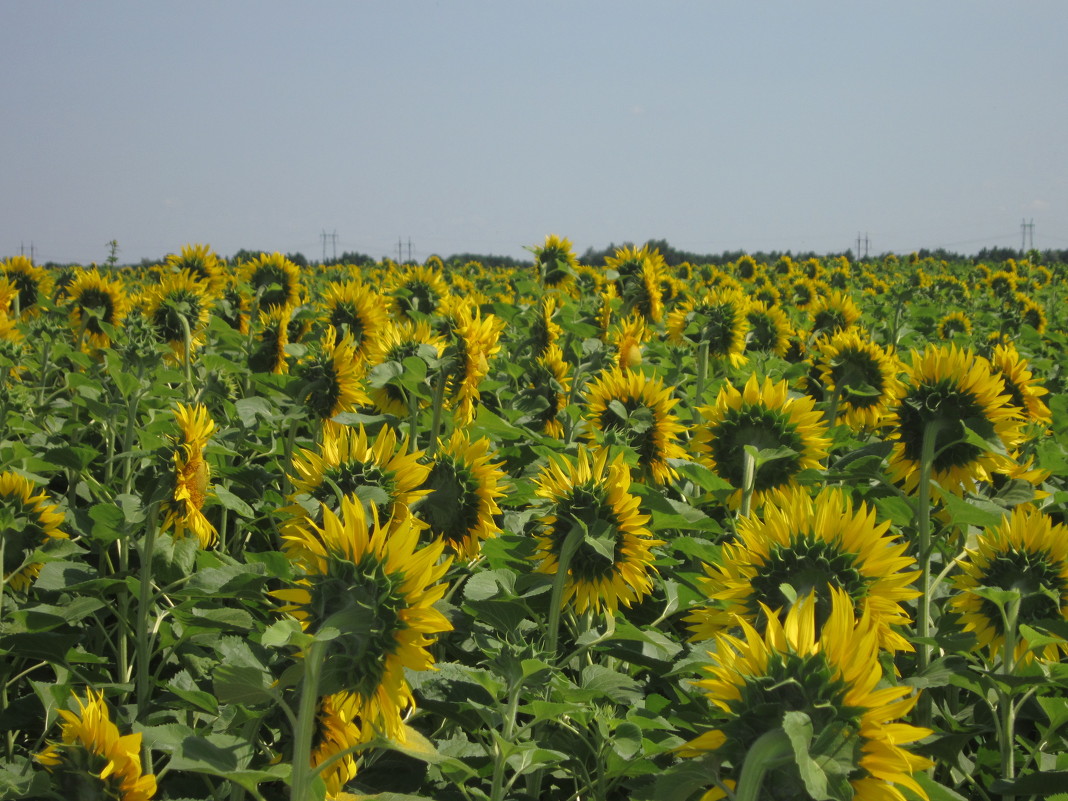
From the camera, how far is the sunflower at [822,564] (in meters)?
1.48

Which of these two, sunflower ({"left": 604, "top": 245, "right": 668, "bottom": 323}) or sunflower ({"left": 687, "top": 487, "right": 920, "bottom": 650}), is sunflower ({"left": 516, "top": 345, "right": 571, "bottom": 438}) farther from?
sunflower ({"left": 687, "top": 487, "right": 920, "bottom": 650})

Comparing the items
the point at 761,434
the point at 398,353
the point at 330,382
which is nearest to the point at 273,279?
the point at 398,353

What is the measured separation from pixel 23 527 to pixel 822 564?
2071 millimetres

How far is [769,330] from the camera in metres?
5.48

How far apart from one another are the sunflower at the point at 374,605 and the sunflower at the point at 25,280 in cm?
556

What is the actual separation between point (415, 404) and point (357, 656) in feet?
5.73

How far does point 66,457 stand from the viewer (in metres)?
2.69

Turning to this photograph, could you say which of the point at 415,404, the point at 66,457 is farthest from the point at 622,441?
the point at 66,457

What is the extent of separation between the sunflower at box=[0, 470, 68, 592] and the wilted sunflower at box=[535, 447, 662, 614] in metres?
1.47

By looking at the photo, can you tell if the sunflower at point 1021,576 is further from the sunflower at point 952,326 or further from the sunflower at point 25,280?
the sunflower at point 25,280

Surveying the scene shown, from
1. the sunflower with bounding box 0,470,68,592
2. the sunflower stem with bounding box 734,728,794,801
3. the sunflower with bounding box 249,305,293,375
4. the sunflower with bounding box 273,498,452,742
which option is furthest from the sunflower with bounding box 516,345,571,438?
the sunflower stem with bounding box 734,728,794,801

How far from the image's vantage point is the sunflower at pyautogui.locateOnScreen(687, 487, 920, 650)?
1.48 meters

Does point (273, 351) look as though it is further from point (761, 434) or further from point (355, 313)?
point (761, 434)

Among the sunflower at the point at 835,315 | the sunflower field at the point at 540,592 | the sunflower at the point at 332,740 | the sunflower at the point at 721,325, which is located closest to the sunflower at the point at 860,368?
the sunflower field at the point at 540,592
